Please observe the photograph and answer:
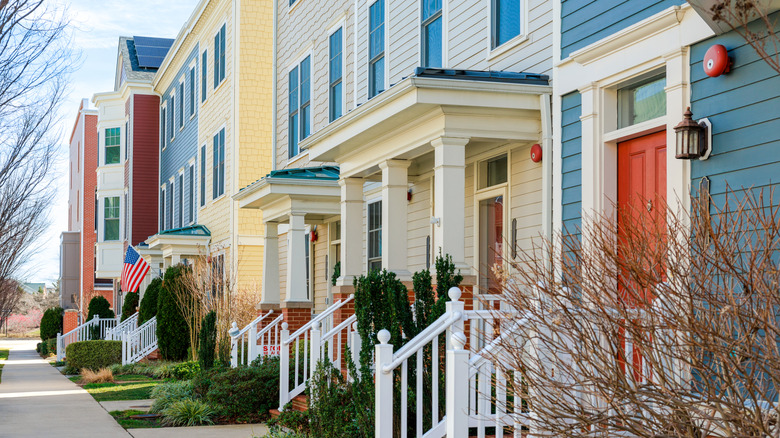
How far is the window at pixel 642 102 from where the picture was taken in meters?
7.48

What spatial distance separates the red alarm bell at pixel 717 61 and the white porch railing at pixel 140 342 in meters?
18.0

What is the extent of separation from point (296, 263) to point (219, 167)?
8.26 m

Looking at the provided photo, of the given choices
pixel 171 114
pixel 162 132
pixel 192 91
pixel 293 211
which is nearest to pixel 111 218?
pixel 162 132

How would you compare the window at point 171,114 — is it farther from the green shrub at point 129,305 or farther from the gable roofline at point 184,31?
the green shrub at point 129,305

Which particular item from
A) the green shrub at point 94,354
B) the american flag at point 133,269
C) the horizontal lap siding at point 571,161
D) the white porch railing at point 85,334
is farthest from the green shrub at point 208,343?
the white porch railing at point 85,334

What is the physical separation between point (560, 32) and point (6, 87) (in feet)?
20.3

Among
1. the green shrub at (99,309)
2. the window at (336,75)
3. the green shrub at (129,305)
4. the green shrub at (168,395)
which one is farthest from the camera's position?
the green shrub at (99,309)

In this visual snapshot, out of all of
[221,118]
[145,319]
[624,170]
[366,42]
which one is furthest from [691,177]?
[145,319]

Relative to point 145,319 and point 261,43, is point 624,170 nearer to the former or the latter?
point 261,43

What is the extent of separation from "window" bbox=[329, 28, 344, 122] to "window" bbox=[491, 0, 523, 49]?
17.0 feet

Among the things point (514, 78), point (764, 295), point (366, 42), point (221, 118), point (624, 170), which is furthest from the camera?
point (221, 118)

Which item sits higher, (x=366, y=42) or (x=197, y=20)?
(x=197, y=20)

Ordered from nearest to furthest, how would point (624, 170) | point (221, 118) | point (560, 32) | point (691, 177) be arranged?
1. point (691, 177)
2. point (624, 170)
3. point (560, 32)
4. point (221, 118)

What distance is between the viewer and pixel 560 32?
28.6ft
